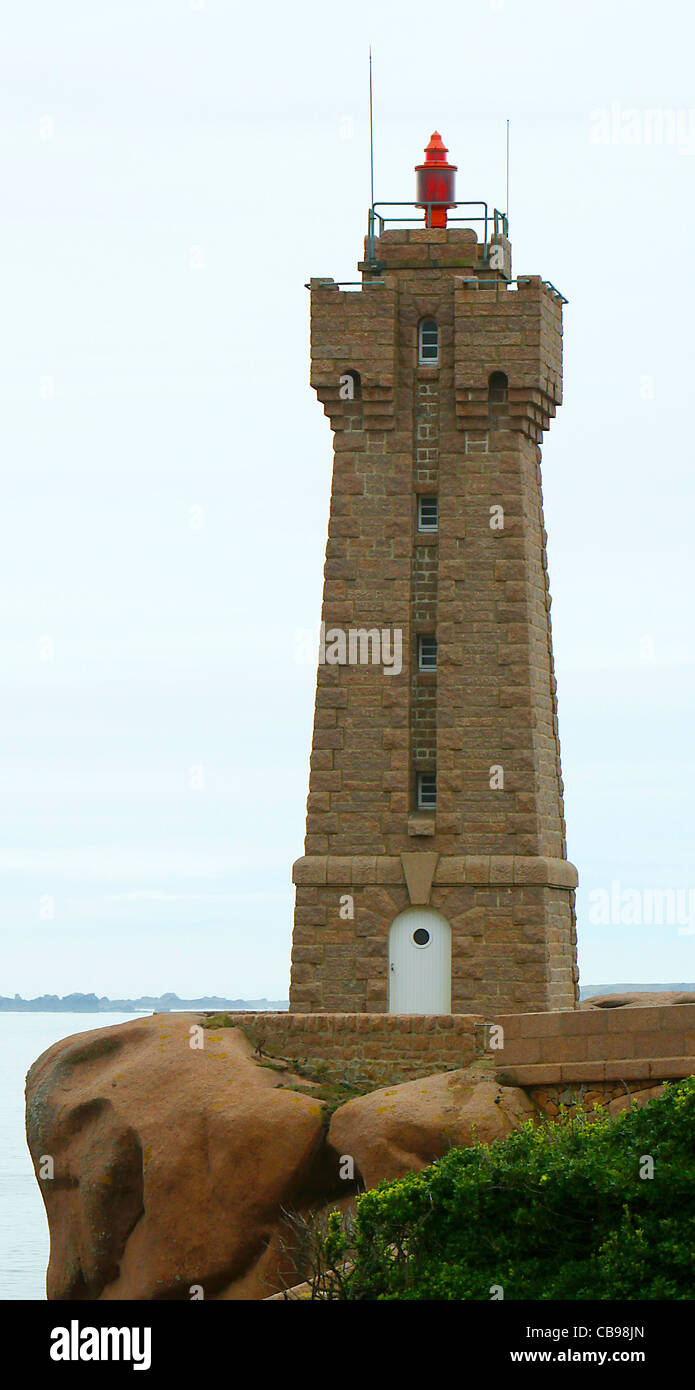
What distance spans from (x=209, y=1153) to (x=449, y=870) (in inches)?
287

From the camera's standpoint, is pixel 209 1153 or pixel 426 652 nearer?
pixel 209 1153

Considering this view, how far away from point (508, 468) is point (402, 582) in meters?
2.83

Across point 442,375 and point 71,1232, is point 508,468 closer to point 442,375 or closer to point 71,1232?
point 442,375

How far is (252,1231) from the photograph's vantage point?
1307 inches

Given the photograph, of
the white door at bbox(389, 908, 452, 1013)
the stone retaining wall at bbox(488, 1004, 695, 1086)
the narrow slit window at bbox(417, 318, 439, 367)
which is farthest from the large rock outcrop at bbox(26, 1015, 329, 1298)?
the narrow slit window at bbox(417, 318, 439, 367)

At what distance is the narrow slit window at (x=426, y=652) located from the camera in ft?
129

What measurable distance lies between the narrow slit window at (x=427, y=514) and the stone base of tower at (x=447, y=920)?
6.01m

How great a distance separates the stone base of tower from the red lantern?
11.9 m

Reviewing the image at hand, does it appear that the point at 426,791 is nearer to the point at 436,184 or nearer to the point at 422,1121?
the point at 422,1121

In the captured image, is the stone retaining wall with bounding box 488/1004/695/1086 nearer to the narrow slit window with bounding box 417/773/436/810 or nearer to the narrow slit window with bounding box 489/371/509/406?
the narrow slit window with bounding box 417/773/436/810

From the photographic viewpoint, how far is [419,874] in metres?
38.2

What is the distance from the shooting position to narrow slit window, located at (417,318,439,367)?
39.9 metres

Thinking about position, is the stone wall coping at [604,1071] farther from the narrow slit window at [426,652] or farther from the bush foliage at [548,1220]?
the narrow slit window at [426,652]

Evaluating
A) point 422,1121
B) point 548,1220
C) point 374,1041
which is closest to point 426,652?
point 374,1041
